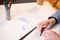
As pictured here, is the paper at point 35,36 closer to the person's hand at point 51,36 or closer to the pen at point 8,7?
the person's hand at point 51,36

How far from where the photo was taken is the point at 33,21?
0.95 metres

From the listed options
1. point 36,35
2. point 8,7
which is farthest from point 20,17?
point 36,35

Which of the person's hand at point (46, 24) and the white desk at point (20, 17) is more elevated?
the person's hand at point (46, 24)

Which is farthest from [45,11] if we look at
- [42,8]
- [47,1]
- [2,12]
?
[2,12]

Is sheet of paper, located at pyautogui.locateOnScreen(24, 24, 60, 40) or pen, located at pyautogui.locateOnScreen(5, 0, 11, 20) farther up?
pen, located at pyautogui.locateOnScreen(5, 0, 11, 20)

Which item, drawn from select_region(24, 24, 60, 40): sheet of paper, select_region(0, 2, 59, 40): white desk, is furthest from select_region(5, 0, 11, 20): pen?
select_region(24, 24, 60, 40): sheet of paper

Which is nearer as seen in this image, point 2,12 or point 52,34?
point 52,34

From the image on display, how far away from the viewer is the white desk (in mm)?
827

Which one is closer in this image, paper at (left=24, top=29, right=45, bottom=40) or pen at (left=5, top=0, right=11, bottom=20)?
paper at (left=24, top=29, right=45, bottom=40)

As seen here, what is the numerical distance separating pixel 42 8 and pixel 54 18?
0.26 metres

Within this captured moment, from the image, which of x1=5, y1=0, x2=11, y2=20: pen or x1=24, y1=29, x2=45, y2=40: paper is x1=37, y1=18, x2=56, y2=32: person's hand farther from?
x1=5, y1=0, x2=11, y2=20: pen

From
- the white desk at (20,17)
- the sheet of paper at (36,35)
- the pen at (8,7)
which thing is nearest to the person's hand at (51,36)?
the sheet of paper at (36,35)

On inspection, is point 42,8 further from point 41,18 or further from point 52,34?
point 52,34

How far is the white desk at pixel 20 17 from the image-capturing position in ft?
2.71
